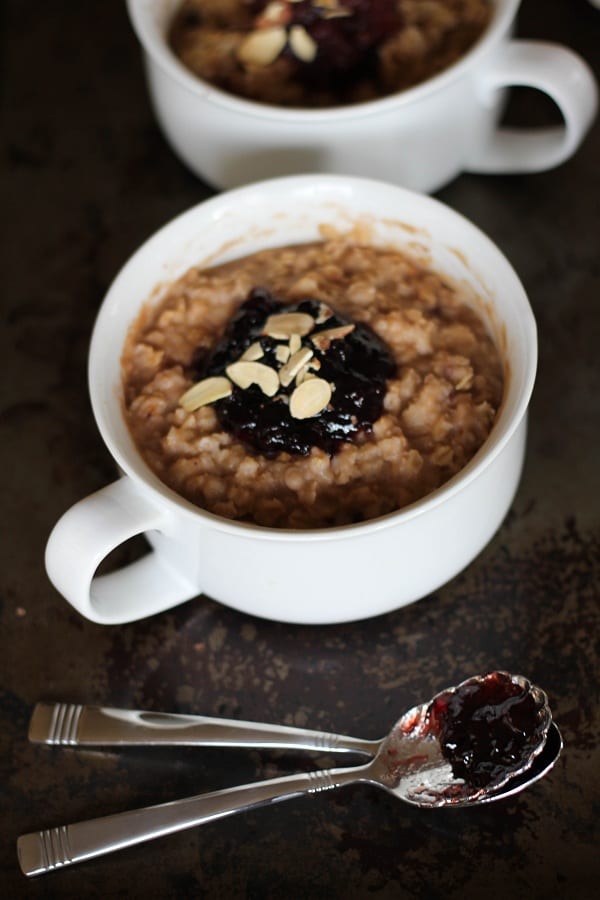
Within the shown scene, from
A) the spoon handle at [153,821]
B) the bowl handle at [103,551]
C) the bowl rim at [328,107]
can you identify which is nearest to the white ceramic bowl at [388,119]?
the bowl rim at [328,107]

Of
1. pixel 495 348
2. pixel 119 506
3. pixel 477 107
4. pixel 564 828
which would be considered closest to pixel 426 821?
pixel 564 828

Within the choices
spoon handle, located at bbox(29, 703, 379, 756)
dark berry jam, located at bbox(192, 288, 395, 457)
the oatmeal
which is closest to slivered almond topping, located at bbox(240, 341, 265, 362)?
dark berry jam, located at bbox(192, 288, 395, 457)

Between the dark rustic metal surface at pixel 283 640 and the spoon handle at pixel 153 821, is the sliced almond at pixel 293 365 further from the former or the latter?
the spoon handle at pixel 153 821

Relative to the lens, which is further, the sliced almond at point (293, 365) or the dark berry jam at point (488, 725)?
the sliced almond at point (293, 365)

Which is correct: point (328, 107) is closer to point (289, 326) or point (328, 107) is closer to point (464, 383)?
point (289, 326)

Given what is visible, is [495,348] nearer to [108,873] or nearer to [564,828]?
[564,828]

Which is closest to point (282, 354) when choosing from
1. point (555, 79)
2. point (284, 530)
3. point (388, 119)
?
point (284, 530)
